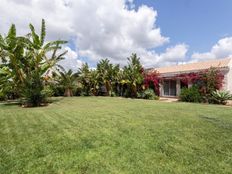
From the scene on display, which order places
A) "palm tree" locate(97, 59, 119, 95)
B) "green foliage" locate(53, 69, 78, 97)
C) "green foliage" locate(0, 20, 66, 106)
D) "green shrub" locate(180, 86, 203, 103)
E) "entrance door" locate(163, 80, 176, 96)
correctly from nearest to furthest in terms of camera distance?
"green foliage" locate(0, 20, 66, 106), "green shrub" locate(180, 86, 203, 103), "entrance door" locate(163, 80, 176, 96), "palm tree" locate(97, 59, 119, 95), "green foliage" locate(53, 69, 78, 97)

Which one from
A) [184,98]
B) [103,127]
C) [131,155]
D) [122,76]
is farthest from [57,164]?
[122,76]

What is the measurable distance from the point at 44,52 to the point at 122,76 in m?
12.2

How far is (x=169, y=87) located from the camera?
87.4ft

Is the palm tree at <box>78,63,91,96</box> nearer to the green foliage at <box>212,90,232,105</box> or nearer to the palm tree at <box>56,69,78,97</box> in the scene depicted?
the palm tree at <box>56,69,78,97</box>

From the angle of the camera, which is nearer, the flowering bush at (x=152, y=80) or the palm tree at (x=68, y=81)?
the flowering bush at (x=152, y=80)

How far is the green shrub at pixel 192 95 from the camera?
19.2m

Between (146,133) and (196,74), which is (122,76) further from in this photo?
(146,133)

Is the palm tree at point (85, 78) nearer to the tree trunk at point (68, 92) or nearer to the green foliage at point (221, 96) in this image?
the tree trunk at point (68, 92)

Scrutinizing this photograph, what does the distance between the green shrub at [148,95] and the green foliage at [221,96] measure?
695cm

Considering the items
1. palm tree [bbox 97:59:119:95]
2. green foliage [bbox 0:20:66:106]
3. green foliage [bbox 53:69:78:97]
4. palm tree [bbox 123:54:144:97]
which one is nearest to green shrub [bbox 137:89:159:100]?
palm tree [bbox 123:54:144:97]

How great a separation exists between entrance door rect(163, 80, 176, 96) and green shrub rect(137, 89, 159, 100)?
2.97 meters

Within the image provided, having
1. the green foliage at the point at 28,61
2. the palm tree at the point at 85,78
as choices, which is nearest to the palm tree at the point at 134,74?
the palm tree at the point at 85,78

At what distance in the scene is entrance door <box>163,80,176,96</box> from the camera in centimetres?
2611

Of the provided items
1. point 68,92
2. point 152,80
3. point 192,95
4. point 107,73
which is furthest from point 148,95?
point 68,92
